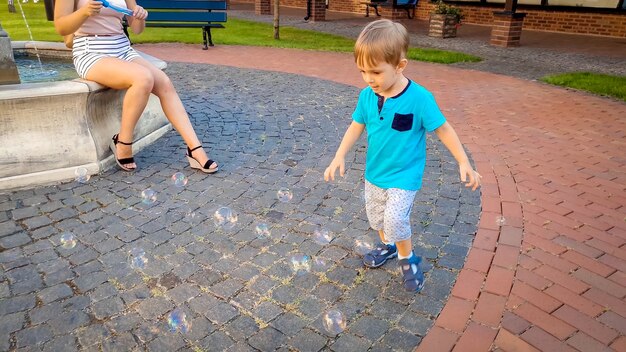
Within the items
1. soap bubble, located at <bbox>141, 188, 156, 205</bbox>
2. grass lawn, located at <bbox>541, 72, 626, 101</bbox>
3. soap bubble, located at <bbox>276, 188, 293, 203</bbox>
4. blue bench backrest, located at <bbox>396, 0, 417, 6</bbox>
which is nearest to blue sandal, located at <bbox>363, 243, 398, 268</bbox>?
soap bubble, located at <bbox>276, 188, 293, 203</bbox>

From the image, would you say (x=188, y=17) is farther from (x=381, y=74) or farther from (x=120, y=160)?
(x=381, y=74)

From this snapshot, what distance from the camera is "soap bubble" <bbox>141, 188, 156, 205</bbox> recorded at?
3.68 metres

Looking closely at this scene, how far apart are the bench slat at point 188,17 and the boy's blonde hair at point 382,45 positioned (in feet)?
30.1

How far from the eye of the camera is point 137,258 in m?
2.94

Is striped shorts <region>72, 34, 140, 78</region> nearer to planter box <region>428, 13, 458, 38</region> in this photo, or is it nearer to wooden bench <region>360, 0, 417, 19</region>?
planter box <region>428, 13, 458, 38</region>

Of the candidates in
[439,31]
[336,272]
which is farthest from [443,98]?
[439,31]

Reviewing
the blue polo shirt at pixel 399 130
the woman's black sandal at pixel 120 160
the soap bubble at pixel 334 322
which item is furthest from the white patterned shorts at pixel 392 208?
the woman's black sandal at pixel 120 160

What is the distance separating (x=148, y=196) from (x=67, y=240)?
0.77 metres

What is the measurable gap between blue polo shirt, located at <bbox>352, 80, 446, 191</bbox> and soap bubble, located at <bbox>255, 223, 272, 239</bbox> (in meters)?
0.98

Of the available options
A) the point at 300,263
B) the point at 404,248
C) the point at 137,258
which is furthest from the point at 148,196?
the point at 404,248

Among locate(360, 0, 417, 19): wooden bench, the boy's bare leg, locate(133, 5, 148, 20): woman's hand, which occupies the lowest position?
the boy's bare leg

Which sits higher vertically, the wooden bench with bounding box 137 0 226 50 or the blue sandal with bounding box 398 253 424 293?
the wooden bench with bounding box 137 0 226 50

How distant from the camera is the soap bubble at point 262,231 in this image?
323cm

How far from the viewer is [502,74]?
8.97 meters
